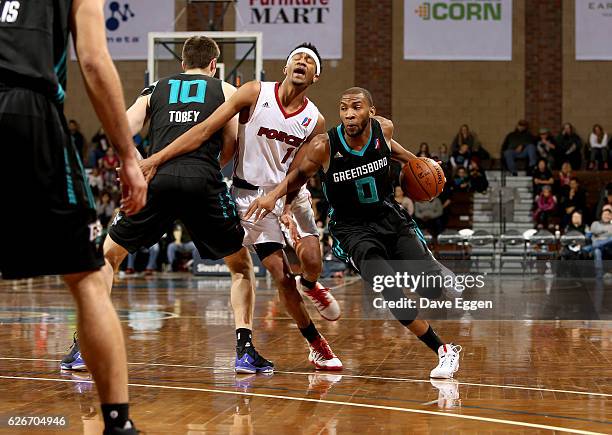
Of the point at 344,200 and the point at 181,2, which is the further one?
the point at 181,2

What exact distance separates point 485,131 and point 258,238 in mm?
17495

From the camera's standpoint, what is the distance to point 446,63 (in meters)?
22.7

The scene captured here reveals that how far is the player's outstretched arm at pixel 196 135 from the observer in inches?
220

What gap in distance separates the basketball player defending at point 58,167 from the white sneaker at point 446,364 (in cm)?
274

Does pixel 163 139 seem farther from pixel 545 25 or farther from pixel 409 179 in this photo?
pixel 545 25

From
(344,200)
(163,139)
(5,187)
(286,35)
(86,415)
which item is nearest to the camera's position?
(5,187)

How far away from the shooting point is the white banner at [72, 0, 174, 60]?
2197 cm

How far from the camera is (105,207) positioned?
18859 millimetres

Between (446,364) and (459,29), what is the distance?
17314 millimetres

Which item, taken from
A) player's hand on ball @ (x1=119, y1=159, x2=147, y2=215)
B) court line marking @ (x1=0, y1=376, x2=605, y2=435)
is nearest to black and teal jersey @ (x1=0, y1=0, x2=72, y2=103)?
player's hand on ball @ (x1=119, y1=159, x2=147, y2=215)

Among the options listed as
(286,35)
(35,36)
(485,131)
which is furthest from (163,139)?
(485,131)

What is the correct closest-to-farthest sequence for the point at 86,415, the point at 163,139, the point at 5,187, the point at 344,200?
the point at 5,187, the point at 86,415, the point at 163,139, the point at 344,200

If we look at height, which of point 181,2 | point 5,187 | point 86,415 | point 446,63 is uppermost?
point 181,2

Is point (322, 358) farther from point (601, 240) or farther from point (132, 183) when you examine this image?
point (601, 240)
